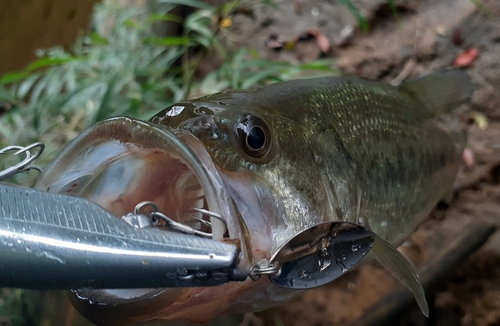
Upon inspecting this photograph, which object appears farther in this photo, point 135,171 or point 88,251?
point 135,171

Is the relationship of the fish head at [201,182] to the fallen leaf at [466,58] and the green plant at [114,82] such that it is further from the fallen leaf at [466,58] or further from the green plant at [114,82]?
the fallen leaf at [466,58]

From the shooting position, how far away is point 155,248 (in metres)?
0.41

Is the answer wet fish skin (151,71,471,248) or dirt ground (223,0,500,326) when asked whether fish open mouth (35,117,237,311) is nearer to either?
wet fish skin (151,71,471,248)

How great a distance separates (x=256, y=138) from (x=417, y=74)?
1.61 m

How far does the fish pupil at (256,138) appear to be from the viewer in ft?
2.17

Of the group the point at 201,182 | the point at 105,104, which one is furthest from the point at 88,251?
the point at 105,104

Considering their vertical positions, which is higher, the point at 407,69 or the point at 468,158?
the point at 407,69

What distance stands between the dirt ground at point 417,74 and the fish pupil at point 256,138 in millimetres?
915

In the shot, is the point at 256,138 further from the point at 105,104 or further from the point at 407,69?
the point at 407,69

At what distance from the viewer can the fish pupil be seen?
26.1 inches

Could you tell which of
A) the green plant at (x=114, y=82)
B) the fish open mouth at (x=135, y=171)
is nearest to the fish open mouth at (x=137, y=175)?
the fish open mouth at (x=135, y=171)

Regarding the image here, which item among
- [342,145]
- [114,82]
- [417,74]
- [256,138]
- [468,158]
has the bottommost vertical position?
→ [468,158]

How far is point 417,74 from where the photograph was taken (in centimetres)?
201

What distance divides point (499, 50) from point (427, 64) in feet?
0.99
